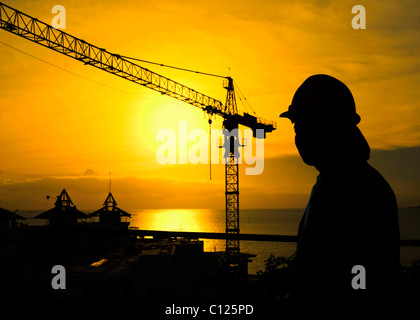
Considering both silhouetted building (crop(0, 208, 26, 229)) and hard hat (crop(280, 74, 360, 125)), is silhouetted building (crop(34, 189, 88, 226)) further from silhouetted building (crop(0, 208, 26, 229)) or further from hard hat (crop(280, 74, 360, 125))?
hard hat (crop(280, 74, 360, 125))

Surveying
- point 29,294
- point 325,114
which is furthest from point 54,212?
point 325,114

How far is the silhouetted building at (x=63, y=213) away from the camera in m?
47.8

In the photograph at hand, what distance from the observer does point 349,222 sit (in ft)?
4.45

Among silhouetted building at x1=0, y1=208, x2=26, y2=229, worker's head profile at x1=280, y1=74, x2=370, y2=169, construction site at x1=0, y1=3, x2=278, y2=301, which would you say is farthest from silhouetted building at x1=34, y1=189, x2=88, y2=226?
worker's head profile at x1=280, y1=74, x2=370, y2=169

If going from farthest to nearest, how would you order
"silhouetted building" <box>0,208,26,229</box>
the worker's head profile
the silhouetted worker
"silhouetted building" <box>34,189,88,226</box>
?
"silhouetted building" <box>34,189,88,226</box>
"silhouetted building" <box>0,208,26,229</box>
the worker's head profile
the silhouetted worker

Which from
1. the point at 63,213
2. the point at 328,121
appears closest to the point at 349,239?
the point at 328,121

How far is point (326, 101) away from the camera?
5.27 ft

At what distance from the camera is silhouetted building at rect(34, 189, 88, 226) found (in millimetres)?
47844

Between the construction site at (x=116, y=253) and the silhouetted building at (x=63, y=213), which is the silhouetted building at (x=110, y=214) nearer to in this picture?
the construction site at (x=116, y=253)

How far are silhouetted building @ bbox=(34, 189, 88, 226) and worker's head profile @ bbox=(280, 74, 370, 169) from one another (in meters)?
46.0

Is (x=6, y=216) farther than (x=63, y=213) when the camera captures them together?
No

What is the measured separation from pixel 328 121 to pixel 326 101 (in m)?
0.08

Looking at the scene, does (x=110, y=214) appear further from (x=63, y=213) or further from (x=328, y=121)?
(x=328, y=121)

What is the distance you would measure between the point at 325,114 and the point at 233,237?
71.6 inches
